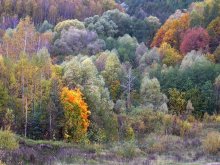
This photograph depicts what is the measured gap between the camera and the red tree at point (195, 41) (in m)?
86.9

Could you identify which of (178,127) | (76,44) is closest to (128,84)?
(178,127)

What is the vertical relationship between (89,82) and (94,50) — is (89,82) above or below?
below

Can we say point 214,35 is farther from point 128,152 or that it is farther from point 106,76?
point 128,152

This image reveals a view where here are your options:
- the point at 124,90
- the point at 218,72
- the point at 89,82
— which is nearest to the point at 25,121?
the point at 89,82

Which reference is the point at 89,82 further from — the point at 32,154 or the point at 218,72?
the point at 218,72

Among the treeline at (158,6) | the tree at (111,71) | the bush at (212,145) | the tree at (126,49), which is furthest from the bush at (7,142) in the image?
the treeline at (158,6)

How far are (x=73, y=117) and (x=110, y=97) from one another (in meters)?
20.1

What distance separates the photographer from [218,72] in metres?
69.8

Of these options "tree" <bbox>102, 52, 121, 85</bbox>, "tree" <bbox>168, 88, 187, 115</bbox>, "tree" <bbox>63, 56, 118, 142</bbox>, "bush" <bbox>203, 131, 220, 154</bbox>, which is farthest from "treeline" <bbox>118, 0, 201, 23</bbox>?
"bush" <bbox>203, 131, 220, 154</bbox>

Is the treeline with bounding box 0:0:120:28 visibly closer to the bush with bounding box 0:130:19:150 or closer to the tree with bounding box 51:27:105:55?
the tree with bounding box 51:27:105:55

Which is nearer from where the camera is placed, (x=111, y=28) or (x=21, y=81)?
(x=21, y=81)

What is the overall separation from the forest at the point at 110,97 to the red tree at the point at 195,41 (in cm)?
20

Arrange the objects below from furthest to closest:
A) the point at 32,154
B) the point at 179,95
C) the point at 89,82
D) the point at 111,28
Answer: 1. the point at 111,28
2. the point at 179,95
3. the point at 89,82
4. the point at 32,154

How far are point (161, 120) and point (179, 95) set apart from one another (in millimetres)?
12253
